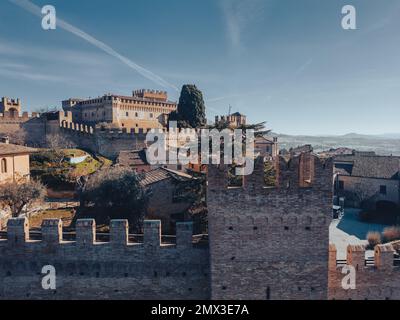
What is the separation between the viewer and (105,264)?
11.9m

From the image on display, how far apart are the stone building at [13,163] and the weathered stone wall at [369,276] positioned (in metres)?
26.6

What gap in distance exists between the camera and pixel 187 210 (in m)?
21.0

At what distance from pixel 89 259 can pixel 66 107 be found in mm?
A: 67361

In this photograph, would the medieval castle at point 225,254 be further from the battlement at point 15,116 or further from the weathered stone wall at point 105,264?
the battlement at point 15,116

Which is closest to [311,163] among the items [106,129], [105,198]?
[105,198]

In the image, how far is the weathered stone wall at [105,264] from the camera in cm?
1184

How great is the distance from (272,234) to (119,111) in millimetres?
59919

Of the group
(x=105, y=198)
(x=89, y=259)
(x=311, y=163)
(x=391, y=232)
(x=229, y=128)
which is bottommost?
(x=391, y=232)

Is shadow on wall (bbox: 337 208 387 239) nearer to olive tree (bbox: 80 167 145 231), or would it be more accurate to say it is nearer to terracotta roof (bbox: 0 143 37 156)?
olive tree (bbox: 80 167 145 231)

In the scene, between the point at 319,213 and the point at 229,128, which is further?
the point at 229,128

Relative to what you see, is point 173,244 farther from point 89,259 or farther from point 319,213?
point 319,213

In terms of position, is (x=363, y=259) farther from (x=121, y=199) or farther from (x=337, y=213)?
(x=337, y=213)

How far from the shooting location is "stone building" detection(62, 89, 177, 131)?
63.9 m

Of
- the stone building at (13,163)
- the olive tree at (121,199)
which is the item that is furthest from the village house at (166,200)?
the stone building at (13,163)
